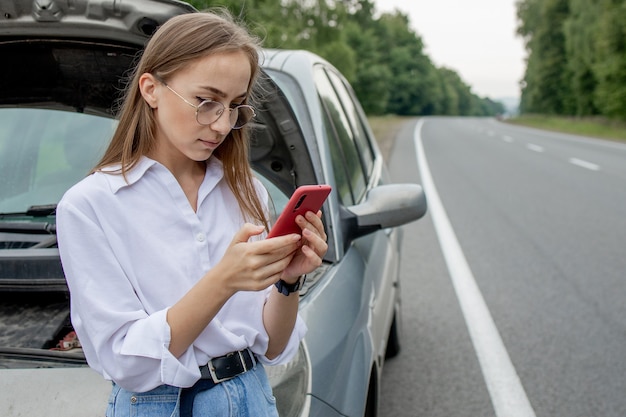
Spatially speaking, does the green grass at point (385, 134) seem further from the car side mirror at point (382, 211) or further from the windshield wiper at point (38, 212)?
the windshield wiper at point (38, 212)

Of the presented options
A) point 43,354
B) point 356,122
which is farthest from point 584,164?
point 43,354

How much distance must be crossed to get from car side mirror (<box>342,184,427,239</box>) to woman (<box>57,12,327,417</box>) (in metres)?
1.01

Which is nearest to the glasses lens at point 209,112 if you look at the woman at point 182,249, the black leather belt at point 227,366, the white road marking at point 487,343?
the woman at point 182,249

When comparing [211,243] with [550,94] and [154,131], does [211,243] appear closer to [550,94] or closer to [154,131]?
[154,131]

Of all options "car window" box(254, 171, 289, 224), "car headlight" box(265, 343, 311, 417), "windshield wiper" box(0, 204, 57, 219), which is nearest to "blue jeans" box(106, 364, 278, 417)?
"car headlight" box(265, 343, 311, 417)

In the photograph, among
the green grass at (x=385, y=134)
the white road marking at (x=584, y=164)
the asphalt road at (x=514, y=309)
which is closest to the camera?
the asphalt road at (x=514, y=309)

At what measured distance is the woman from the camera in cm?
121

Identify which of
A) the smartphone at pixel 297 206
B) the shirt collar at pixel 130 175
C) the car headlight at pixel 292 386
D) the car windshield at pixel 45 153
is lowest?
the car headlight at pixel 292 386

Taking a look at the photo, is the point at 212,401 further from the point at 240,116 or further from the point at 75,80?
the point at 75,80

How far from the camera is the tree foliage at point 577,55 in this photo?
35.2m

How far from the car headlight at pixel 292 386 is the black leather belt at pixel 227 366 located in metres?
0.22

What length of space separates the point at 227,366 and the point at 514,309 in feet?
13.0

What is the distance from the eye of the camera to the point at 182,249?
1.32 meters

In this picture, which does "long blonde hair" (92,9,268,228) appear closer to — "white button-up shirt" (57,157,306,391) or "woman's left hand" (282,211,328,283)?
"white button-up shirt" (57,157,306,391)
